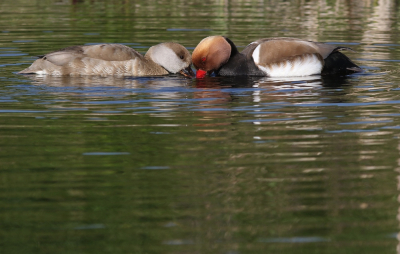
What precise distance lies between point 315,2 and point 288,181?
1798 cm

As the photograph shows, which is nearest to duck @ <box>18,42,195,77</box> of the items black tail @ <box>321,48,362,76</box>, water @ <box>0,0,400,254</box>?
water @ <box>0,0,400,254</box>

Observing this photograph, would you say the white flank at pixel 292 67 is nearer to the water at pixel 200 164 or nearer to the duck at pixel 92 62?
the water at pixel 200 164

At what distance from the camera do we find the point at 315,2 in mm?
23219

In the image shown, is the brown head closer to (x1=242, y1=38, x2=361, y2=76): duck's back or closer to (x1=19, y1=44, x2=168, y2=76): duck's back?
(x1=242, y1=38, x2=361, y2=76): duck's back

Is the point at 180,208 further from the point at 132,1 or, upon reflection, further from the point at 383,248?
the point at 132,1

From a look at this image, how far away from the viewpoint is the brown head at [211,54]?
39.0 ft

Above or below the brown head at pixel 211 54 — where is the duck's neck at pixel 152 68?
below

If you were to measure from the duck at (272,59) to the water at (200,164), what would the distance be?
1.20 feet

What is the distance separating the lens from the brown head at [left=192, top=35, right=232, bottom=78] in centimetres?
1190

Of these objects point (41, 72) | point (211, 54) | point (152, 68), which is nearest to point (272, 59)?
point (211, 54)

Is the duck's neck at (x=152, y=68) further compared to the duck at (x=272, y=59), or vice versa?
the duck's neck at (x=152, y=68)

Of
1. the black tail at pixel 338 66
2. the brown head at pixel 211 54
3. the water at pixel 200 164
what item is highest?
the brown head at pixel 211 54

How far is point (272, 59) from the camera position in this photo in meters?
11.6

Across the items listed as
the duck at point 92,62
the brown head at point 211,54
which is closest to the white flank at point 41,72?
the duck at point 92,62
